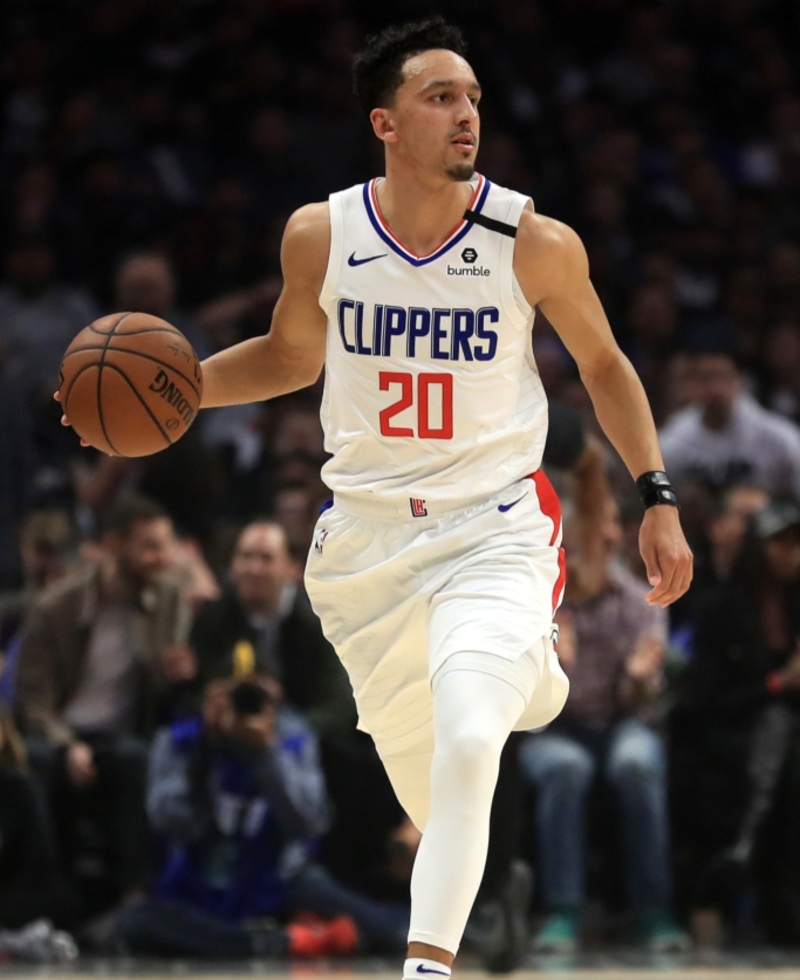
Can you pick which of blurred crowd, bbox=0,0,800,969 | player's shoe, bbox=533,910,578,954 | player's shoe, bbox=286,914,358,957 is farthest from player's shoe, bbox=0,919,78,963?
player's shoe, bbox=533,910,578,954

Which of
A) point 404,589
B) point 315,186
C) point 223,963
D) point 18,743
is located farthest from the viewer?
point 315,186

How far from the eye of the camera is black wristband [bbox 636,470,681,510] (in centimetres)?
437

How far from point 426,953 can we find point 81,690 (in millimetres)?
3910

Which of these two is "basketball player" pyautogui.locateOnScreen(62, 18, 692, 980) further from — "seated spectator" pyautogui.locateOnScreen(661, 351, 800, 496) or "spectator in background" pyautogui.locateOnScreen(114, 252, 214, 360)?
"spectator in background" pyautogui.locateOnScreen(114, 252, 214, 360)

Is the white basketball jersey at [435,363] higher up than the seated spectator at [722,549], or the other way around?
the seated spectator at [722,549]

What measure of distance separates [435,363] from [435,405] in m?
0.11

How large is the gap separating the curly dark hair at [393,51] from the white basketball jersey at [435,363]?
0.38 m

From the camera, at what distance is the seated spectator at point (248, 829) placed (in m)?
6.89

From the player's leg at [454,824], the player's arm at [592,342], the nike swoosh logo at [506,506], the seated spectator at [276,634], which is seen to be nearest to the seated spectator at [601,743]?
the seated spectator at [276,634]

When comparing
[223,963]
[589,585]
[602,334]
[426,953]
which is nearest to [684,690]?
[589,585]

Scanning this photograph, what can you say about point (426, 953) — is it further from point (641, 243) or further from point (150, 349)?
point (641, 243)

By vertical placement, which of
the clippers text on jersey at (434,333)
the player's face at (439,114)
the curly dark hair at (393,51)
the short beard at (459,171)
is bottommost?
the clippers text on jersey at (434,333)

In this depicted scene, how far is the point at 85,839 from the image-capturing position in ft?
23.8

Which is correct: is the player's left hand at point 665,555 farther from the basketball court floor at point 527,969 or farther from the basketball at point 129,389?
the basketball court floor at point 527,969
